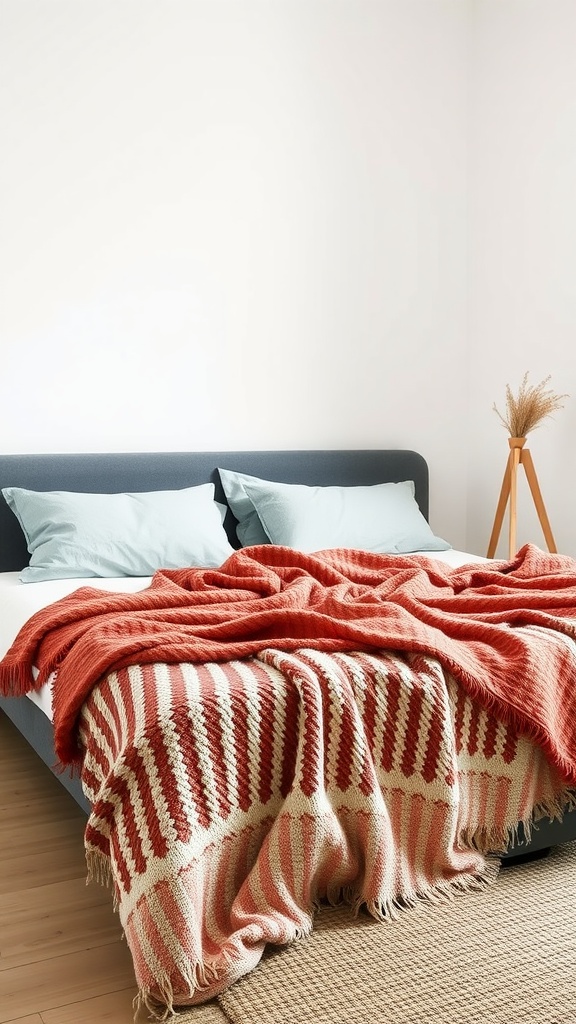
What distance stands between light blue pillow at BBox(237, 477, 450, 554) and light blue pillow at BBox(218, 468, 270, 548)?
0.03 m

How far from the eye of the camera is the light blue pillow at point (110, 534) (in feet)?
11.6

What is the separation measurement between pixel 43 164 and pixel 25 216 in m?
0.23

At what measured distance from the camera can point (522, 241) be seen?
15.6 feet

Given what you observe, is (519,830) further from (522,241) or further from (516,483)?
(522,241)

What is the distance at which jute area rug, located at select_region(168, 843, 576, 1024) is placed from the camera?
5.79ft

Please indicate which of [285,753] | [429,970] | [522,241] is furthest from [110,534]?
[522,241]

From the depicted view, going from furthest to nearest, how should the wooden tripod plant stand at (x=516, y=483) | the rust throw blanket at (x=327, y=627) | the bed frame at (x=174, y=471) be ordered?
the wooden tripod plant stand at (x=516, y=483) < the bed frame at (x=174, y=471) < the rust throw blanket at (x=327, y=627)

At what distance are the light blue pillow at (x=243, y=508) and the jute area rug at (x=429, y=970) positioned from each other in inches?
85.5

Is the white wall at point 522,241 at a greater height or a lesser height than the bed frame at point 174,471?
greater

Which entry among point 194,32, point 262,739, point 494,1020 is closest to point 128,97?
point 194,32

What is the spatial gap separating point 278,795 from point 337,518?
219 centimetres

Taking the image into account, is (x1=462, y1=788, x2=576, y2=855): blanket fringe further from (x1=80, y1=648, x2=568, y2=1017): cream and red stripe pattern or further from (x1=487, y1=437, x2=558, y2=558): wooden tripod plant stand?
(x1=487, y1=437, x2=558, y2=558): wooden tripod plant stand

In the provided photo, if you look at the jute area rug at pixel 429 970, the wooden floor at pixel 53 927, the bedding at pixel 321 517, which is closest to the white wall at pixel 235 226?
the bedding at pixel 321 517

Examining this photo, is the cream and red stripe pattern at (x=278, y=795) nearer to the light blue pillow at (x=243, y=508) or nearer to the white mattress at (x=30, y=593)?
the white mattress at (x=30, y=593)
